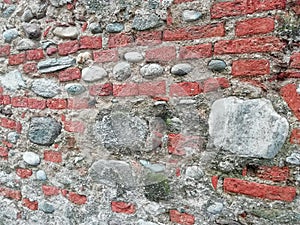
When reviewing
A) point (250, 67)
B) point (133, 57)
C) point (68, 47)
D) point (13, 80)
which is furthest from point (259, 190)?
point (13, 80)

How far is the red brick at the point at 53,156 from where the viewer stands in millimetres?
1775

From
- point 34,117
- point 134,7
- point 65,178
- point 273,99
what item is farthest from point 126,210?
point 134,7

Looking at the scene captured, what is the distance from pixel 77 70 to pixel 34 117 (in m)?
0.42

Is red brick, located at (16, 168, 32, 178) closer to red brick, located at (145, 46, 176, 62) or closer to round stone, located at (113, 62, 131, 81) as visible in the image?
round stone, located at (113, 62, 131, 81)

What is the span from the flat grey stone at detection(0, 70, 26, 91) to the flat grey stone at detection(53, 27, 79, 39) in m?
0.37

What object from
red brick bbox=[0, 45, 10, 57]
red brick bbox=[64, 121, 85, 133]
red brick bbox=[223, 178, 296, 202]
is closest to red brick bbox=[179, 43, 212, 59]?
red brick bbox=[223, 178, 296, 202]

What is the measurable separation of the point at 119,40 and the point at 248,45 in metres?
0.61

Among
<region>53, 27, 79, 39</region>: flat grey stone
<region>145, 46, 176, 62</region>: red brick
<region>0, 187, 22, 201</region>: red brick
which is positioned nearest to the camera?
<region>145, 46, 176, 62</region>: red brick

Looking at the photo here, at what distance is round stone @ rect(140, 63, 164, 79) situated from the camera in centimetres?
146

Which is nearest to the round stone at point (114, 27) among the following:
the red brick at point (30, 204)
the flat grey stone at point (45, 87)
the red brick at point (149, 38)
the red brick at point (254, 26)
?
the red brick at point (149, 38)

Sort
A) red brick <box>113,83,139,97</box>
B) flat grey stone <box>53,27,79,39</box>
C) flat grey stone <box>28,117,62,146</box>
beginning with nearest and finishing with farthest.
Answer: red brick <box>113,83,139,97</box>
flat grey stone <box>53,27,79,39</box>
flat grey stone <box>28,117,62,146</box>

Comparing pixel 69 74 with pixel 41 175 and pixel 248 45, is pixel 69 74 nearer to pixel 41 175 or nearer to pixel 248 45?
pixel 41 175

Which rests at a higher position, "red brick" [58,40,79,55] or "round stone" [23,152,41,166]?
"red brick" [58,40,79,55]

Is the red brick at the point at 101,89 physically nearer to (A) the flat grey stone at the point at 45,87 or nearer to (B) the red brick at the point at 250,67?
(A) the flat grey stone at the point at 45,87
